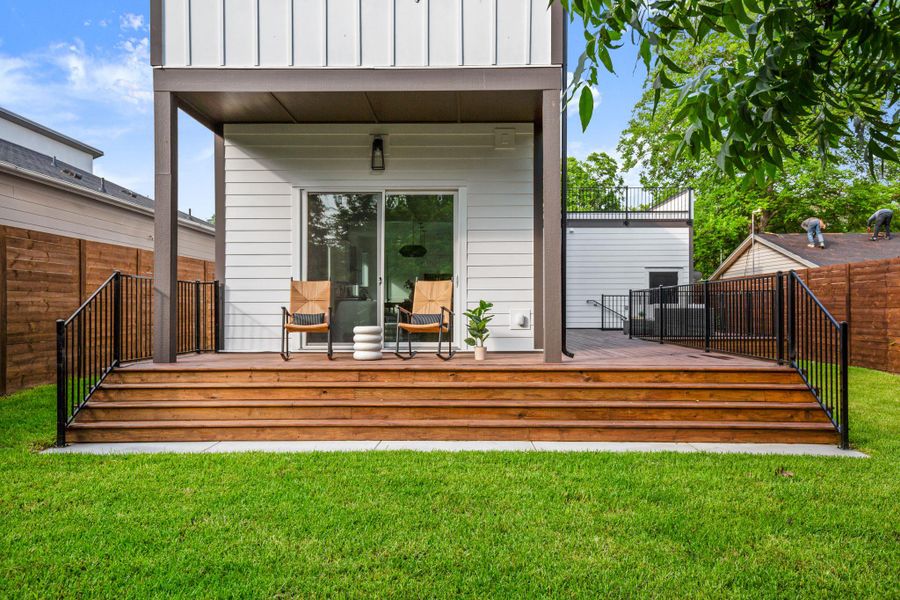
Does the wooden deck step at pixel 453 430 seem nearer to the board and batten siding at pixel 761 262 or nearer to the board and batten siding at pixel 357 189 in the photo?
the board and batten siding at pixel 357 189

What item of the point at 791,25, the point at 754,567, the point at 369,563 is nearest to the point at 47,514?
the point at 369,563

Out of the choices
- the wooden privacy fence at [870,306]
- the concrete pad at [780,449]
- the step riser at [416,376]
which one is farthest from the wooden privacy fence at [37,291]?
the wooden privacy fence at [870,306]

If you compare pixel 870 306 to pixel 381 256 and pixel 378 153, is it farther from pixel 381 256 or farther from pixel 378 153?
pixel 378 153

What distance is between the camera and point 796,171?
1712cm

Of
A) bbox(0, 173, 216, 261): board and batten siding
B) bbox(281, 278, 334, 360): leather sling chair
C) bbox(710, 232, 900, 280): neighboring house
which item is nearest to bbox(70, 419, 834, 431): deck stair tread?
bbox(281, 278, 334, 360): leather sling chair

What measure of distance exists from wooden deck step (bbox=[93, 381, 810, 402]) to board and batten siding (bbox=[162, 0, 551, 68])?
2.95 metres

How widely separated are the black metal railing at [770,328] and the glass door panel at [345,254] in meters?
4.04

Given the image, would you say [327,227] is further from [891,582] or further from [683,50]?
[683,50]

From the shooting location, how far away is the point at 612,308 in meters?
13.3

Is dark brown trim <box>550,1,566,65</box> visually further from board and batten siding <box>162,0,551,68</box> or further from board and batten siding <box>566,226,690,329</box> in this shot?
board and batten siding <box>566,226,690,329</box>

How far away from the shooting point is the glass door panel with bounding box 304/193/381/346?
5.79 meters

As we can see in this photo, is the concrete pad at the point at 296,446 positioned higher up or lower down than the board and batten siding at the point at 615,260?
lower down

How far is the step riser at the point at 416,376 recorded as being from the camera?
421 cm

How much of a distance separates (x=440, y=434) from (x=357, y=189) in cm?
321
